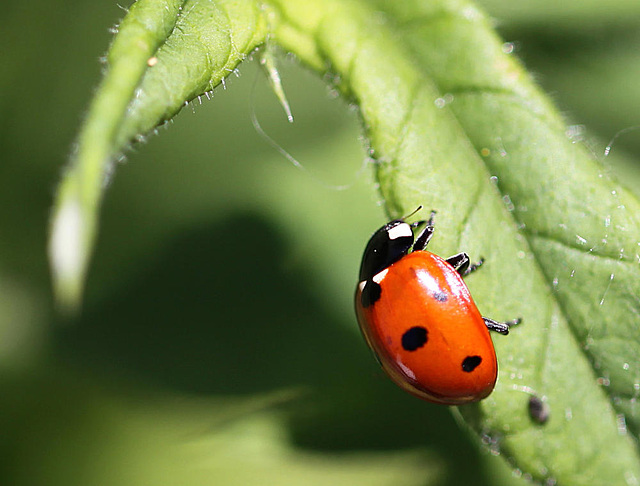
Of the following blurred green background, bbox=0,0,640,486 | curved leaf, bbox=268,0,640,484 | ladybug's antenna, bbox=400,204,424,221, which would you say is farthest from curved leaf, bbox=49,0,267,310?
blurred green background, bbox=0,0,640,486

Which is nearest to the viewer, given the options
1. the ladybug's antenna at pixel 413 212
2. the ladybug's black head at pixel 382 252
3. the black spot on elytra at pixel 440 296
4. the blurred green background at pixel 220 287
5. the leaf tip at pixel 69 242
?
the leaf tip at pixel 69 242

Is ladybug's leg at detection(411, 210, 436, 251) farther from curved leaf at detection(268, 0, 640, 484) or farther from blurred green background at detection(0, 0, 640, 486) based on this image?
blurred green background at detection(0, 0, 640, 486)

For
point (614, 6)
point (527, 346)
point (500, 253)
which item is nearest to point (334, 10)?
point (500, 253)

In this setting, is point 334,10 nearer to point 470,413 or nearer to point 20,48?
point 470,413

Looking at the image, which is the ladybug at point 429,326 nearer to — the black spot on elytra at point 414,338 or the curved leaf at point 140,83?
the black spot on elytra at point 414,338

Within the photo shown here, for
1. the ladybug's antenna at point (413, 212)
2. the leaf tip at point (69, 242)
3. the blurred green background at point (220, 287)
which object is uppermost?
the leaf tip at point (69, 242)

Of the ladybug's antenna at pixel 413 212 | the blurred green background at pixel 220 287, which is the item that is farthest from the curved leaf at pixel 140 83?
the blurred green background at pixel 220 287
